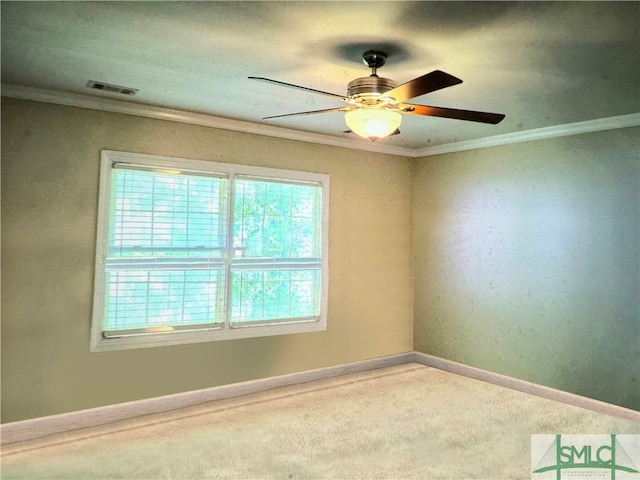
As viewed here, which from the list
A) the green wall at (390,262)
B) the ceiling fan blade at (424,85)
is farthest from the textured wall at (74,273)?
the ceiling fan blade at (424,85)

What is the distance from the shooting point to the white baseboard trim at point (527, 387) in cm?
354

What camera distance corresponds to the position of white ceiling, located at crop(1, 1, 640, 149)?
1.93 meters

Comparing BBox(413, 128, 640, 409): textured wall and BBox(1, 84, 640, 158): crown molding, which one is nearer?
BBox(1, 84, 640, 158): crown molding

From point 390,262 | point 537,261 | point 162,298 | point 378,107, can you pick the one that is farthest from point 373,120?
point 390,262

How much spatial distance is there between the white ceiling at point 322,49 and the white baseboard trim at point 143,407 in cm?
230

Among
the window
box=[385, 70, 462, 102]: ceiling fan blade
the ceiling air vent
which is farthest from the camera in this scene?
the window

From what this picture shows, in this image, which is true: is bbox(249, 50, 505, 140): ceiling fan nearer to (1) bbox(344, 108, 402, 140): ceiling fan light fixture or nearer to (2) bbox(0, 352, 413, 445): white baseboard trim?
(1) bbox(344, 108, 402, 140): ceiling fan light fixture

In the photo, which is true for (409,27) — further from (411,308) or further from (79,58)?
(411,308)

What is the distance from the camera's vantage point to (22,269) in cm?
305

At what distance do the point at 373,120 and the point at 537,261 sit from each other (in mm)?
2625

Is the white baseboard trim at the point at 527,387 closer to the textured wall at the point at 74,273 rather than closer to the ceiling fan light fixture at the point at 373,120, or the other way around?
the textured wall at the point at 74,273

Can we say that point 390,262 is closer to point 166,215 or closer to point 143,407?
point 166,215

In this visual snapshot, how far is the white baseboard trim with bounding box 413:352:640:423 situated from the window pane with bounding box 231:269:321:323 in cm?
151

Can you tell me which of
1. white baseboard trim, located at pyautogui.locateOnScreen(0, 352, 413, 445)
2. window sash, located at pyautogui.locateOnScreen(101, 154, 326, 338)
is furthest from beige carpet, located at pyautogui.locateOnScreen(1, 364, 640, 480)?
window sash, located at pyautogui.locateOnScreen(101, 154, 326, 338)
